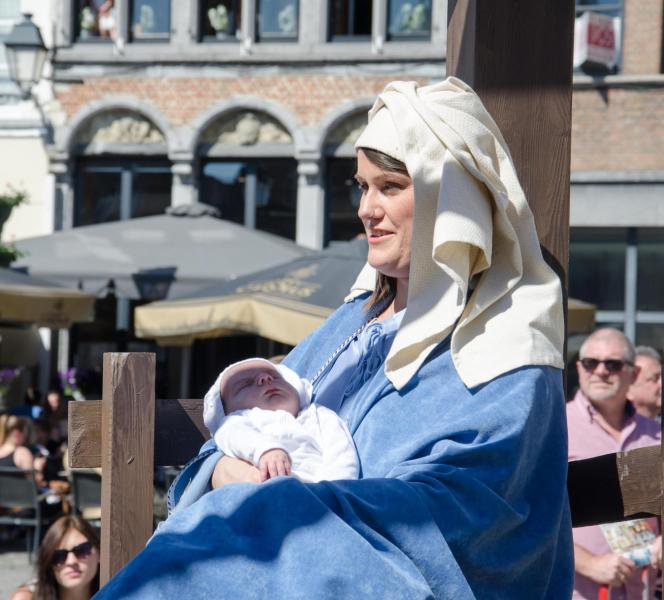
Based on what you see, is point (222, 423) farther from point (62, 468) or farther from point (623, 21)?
point (623, 21)

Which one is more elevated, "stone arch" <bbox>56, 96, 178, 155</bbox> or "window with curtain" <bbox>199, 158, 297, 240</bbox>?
"stone arch" <bbox>56, 96, 178, 155</bbox>

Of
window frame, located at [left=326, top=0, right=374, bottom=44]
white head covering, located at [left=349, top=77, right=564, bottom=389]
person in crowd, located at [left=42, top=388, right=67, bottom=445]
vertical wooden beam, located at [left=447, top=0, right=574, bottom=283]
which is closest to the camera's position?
white head covering, located at [left=349, top=77, right=564, bottom=389]

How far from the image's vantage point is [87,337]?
50.7ft

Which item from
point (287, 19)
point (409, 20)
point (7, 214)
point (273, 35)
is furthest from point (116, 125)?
point (7, 214)

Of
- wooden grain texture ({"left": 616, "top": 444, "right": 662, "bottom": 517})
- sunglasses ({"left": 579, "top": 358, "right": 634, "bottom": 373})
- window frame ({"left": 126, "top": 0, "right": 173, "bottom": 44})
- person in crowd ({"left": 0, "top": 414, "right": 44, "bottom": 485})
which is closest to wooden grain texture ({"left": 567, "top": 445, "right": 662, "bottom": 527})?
wooden grain texture ({"left": 616, "top": 444, "right": 662, "bottom": 517})

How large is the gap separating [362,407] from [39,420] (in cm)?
831

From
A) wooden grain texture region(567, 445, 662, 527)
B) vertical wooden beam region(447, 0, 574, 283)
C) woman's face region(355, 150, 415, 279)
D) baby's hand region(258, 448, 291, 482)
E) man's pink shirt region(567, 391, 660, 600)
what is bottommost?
man's pink shirt region(567, 391, 660, 600)

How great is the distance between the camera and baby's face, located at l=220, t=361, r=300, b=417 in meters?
2.59

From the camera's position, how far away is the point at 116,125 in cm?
1589

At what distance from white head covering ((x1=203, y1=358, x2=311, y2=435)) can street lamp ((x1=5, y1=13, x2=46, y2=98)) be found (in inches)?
442

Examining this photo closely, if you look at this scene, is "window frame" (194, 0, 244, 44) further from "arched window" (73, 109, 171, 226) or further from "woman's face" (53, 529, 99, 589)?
"woman's face" (53, 529, 99, 589)

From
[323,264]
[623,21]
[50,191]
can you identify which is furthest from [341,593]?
[50,191]

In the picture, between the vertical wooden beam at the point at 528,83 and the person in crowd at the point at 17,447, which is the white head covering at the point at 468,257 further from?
the person in crowd at the point at 17,447

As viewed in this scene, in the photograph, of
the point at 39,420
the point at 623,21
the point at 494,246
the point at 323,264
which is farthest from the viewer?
the point at 623,21
